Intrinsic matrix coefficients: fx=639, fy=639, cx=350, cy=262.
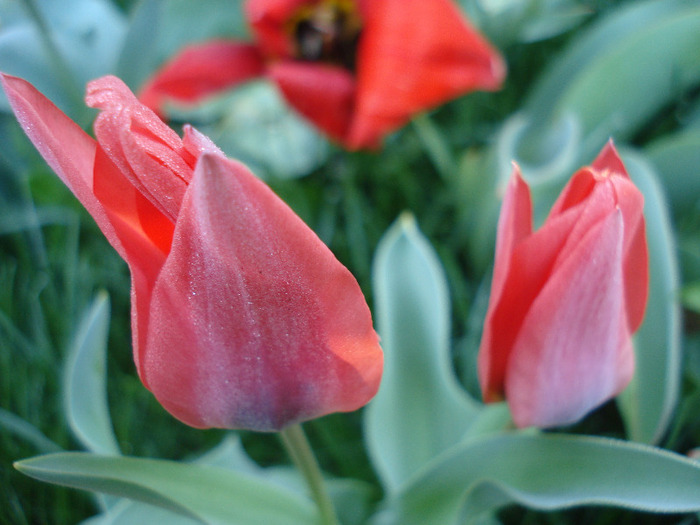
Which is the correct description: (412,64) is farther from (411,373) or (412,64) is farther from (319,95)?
(411,373)

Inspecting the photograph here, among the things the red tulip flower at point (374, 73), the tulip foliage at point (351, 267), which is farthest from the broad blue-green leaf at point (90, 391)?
the red tulip flower at point (374, 73)

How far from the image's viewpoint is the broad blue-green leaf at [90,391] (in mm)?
279

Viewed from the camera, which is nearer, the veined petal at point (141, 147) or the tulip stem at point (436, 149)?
the veined petal at point (141, 147)

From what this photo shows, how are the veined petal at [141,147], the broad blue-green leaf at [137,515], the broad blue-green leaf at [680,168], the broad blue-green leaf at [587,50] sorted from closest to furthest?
the veined petal at [141,147], the broad blue-green leaf at [137,515], the broad blue-green leaf at [680,168], the broad blue-green leaf at [587,50]

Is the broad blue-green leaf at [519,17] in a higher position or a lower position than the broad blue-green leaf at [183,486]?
higher

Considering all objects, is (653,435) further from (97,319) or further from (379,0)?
(379,0)

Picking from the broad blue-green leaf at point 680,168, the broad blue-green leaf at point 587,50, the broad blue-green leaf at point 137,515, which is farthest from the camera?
the broad blue-green leaf at point 587,50

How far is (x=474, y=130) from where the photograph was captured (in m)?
0.63

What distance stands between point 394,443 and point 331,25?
0.41m

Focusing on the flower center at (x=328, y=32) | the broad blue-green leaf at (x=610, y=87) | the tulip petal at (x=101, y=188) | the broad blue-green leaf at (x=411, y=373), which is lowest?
the broad blue-green leaf at (x=411, y=373)

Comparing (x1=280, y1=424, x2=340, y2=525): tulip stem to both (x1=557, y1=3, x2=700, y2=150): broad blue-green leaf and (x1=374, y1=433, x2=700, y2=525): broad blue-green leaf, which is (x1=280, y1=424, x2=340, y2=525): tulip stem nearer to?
(x1=374, y1=433, x2=700, y2=525): broad blue-green leaf

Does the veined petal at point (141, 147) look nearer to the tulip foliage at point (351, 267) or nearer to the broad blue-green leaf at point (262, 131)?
the tulip foliage at point (351, 267)

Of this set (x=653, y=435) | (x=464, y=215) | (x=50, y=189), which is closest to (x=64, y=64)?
(x=50, y=189)

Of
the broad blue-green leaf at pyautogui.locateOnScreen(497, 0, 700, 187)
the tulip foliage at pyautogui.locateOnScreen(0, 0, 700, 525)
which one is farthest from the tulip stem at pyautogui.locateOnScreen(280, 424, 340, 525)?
the broad blue-green leaf at pyautogui.locateOnScreen(497, 0, 700, 187)
